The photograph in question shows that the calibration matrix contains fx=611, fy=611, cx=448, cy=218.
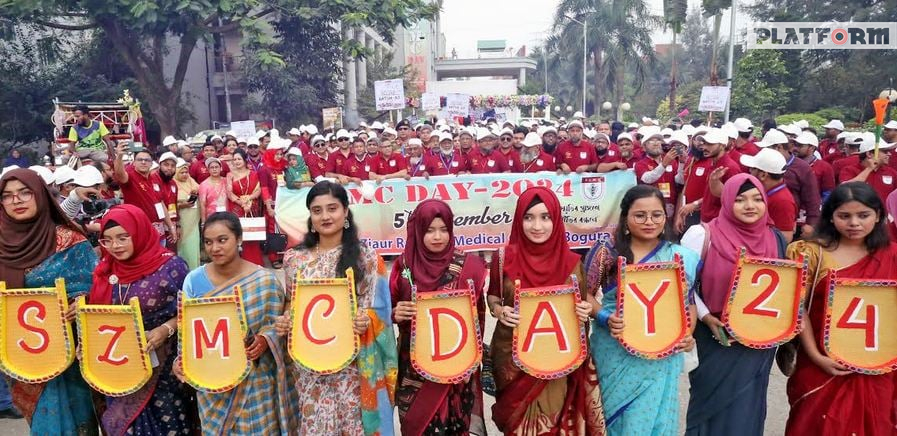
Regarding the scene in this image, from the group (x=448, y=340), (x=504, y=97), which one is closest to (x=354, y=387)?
(x=448, y=340)

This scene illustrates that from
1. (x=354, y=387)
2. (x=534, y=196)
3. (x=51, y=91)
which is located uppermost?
(x=51, y=91)

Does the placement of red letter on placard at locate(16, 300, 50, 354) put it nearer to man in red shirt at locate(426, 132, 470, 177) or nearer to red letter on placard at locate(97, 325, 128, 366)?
red letter on placard at locate(97, 325, 128, 366)

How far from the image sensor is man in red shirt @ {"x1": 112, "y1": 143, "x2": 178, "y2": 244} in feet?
20.4

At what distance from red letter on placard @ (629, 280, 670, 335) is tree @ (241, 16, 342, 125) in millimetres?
19068

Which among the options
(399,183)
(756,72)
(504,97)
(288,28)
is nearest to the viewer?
(399,183)

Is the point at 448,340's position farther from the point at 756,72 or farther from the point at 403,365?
the point at 756,72

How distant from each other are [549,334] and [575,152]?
589 centimetres

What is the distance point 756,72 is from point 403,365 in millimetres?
27476

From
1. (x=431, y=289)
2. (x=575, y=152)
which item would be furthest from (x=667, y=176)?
(x=431, y=289)

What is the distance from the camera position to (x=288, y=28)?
20422mm

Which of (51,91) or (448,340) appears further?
(51,91)

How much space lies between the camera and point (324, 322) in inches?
104

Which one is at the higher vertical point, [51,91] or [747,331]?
[51,91]

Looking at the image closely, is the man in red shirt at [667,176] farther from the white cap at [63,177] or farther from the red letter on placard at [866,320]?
the white cap at [63,177]
